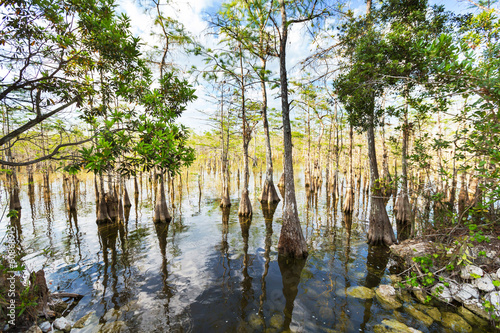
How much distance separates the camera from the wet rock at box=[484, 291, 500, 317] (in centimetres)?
400

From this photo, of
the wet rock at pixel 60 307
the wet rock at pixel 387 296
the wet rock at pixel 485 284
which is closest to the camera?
the wet rock at pixel 485 284

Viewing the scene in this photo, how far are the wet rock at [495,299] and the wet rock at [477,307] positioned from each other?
0.30 meters

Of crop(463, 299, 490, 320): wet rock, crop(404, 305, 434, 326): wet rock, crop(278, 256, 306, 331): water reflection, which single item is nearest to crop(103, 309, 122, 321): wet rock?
crop(278, 256, 306, 331): water reflection

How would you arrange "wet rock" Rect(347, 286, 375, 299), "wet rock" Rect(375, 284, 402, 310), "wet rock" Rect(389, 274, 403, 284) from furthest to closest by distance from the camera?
1. "wet rock" Rect(389, 274, 403, 284)
2. "wet rock" Rect(347, 286, 375, 299)
3. "wet rock" Rect(375, 284, 402, 310)

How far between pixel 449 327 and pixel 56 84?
9.79 m

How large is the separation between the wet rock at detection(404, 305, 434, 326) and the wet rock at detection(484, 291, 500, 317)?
1.15m

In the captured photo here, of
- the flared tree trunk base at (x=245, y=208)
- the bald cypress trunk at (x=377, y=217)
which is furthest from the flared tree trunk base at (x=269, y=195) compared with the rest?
the bald cypress trunk at (x=377, y=217)

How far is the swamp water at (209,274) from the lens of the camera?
4.65 meters

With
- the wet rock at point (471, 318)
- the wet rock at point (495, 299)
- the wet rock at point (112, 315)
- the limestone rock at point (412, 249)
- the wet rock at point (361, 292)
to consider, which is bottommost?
the wet rock at point (361, 292)

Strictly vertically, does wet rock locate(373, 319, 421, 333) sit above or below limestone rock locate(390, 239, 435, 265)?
below

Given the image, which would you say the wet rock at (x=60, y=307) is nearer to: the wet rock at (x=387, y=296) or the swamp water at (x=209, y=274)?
the swamp water at (x=209, y=274)

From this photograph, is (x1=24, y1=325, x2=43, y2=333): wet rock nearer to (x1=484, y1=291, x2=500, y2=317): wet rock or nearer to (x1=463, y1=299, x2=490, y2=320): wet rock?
A: (x1=484, y1=291, x2=500, y2=317): wet rock

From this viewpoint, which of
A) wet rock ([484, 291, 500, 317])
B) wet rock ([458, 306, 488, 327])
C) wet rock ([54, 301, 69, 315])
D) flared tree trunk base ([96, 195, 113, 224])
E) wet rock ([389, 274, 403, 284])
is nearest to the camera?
wet rock ([484, 291, 500, 317])

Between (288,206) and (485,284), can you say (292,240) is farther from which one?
(485,284)
